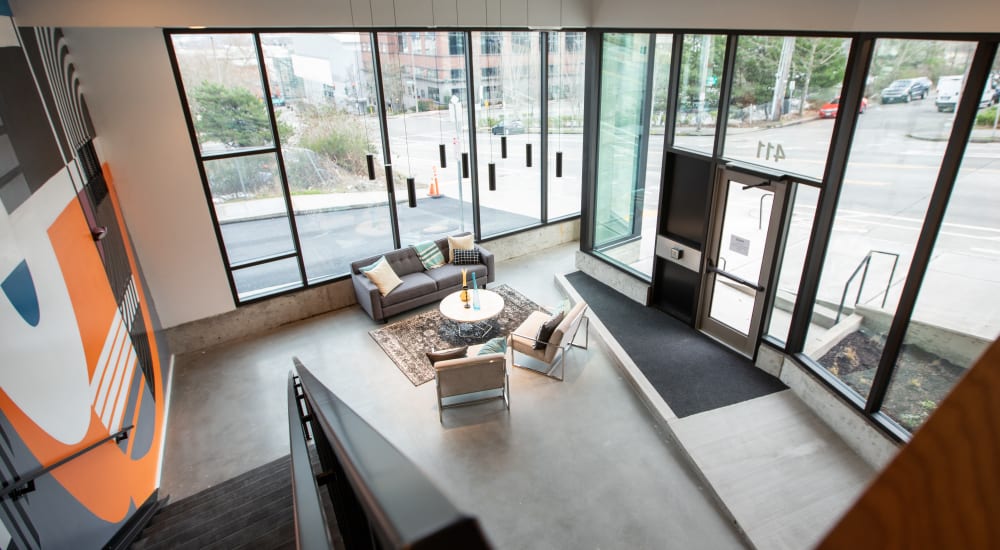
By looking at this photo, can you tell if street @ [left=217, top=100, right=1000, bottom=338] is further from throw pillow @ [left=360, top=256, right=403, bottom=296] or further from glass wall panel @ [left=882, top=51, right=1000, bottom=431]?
throw pillow @ [left=360, top=256, right=403, bottom=296]

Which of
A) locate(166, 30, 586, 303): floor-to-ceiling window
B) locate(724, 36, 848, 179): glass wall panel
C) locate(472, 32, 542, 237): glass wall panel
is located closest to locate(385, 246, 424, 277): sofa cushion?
locate(166, 30, 586, 303): floor-to-ceiling window

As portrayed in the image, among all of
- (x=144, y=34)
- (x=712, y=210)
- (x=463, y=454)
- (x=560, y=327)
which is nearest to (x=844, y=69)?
(x=712, y=210)

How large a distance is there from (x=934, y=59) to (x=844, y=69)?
2.45 feet

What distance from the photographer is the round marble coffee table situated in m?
6.97

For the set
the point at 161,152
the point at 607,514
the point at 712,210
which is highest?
the point at 161,152

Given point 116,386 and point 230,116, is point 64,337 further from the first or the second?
point 230,116

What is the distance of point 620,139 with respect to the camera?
781cm

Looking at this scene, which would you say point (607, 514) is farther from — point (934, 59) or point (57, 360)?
point (934, 59)

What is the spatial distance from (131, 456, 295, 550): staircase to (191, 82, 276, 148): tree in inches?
169

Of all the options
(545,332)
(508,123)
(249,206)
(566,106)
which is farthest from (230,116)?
(566,106)

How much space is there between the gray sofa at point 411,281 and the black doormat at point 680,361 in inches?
71.7

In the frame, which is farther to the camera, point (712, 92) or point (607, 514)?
point (712, 92)

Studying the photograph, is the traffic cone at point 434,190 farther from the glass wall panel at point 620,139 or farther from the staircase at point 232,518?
the staircase at point 232,518

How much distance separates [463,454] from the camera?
5352mm
